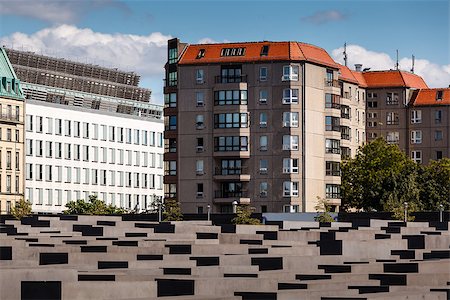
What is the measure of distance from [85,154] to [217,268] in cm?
12257

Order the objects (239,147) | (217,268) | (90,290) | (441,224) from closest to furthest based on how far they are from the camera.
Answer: (90,290) < (217,268) < (441,224) < (239,147)

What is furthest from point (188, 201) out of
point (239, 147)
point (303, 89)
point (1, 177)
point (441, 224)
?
point (441, 224)

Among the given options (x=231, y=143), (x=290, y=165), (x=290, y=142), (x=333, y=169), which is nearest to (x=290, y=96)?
(x=290, y=142)

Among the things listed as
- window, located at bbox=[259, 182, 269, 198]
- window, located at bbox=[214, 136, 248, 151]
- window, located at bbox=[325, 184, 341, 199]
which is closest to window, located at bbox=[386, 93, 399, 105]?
window, located at bbox=[325, 184, 341, 199]

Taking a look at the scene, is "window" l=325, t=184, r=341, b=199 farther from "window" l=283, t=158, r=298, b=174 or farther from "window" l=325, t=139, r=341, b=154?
"window" l=283, t=158, r=298, b=174

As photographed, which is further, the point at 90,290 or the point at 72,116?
the point at 72,116

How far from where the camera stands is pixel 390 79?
16100cm

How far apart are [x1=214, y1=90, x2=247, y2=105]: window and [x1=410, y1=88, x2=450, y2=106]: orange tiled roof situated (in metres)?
41.3

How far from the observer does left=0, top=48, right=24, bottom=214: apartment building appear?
146 metres

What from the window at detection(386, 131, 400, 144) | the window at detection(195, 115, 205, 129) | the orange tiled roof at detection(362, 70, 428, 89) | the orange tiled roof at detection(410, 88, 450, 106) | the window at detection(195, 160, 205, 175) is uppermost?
the orange tiled roof at detection(362, 70, 428, 89)

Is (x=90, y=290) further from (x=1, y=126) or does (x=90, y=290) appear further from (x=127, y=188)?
(x=127, y=188)

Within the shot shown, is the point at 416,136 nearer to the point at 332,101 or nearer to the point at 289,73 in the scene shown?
the point at 332,101

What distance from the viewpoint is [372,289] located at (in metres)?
32.1

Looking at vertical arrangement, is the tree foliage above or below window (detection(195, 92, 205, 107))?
below
